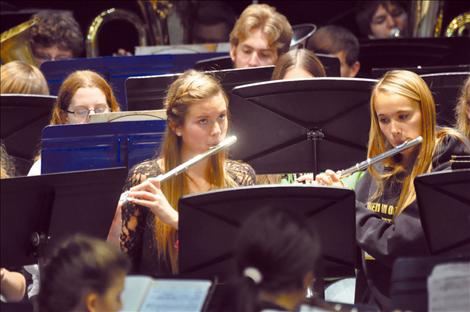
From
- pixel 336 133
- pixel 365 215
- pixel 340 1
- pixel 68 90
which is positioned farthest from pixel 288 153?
pixel 340 1

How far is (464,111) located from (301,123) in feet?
1.97

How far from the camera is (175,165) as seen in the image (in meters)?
3.76

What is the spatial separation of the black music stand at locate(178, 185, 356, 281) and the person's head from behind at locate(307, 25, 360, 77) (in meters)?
2.08

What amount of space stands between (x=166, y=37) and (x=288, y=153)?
2359 mm

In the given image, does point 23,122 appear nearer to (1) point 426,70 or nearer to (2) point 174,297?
(1) point 426,70

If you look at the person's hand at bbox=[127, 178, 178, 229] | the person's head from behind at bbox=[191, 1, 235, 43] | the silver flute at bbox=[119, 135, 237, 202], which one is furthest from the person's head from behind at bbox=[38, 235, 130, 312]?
the person's head from behind at bbox=[191, 1, 235, 43]

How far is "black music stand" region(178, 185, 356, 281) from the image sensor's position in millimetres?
3195

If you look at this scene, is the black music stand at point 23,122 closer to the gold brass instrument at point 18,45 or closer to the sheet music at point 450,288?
the gold brass instrument at point 18,45

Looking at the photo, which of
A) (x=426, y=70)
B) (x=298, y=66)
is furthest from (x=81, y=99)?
(x=426, y=70)

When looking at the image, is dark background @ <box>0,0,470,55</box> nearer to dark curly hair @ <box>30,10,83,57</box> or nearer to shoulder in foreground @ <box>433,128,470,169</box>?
dark curly hair @ <box>30,10,83,57</box>

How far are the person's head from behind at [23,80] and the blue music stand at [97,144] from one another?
885mm

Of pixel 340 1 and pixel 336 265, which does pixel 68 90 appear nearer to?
pixel 336 265

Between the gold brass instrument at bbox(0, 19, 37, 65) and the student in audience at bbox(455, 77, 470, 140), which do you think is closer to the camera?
the student in audience at bbox(455, 77, 470, 140)

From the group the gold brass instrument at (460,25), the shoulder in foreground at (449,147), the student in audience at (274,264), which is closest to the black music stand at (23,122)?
the shoulder in foreground at (449,147)
